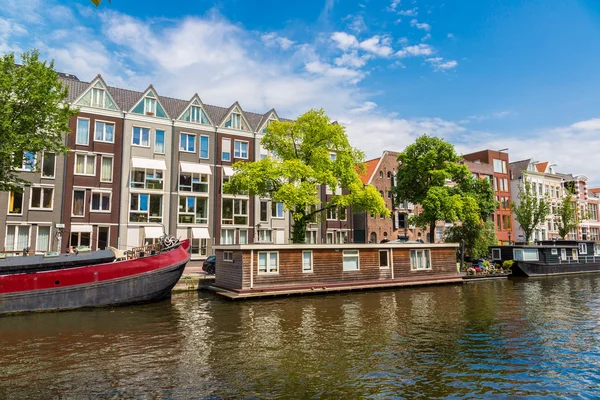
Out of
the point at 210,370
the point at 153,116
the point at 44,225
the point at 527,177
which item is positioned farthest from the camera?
the point at 527,177

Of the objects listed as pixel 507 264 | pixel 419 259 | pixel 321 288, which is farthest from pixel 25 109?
pixel 507 264

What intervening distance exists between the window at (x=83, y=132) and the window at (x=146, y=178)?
5170mm

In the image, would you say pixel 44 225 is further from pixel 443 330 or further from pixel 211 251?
pixel 443 330

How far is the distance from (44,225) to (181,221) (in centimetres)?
1244

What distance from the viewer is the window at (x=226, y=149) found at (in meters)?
46.3

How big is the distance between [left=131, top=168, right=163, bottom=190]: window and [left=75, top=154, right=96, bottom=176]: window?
3.67 meters

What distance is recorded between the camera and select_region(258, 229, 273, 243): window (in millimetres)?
47516

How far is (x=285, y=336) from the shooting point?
16.7 meters

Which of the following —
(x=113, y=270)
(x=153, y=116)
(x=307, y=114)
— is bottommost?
(x=113, y=270)

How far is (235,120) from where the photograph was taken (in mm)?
47750

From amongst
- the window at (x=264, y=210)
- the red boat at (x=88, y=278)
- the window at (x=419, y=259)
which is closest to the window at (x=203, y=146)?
the window at (x=264, y=210)

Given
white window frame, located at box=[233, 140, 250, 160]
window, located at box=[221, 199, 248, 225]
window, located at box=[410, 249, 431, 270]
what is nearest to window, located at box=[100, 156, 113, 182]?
window, located at box=[221, 199, 248, 225]

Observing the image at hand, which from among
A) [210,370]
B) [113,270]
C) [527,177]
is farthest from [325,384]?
[527,177]

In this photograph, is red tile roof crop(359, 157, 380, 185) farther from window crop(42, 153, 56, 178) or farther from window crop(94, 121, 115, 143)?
window crop(42, 153, 56, 178)
